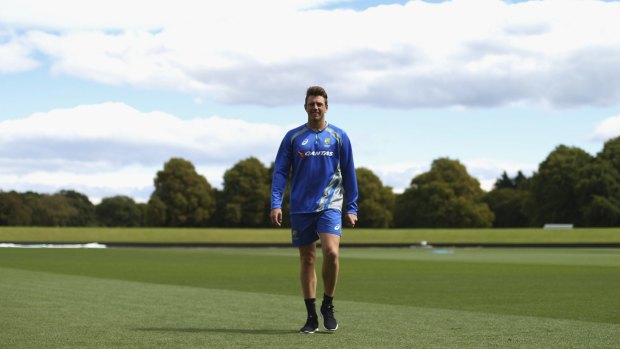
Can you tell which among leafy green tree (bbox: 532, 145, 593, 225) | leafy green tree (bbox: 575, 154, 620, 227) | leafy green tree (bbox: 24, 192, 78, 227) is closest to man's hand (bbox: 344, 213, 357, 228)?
leafy green tree (bbox: 575, 154, 620, 227)

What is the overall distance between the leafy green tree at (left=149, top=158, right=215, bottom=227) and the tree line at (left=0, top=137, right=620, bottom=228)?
124 mm

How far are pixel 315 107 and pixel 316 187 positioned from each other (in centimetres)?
75

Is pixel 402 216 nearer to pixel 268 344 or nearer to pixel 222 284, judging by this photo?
pixel 222 284

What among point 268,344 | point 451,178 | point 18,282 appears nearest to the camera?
point 268,344

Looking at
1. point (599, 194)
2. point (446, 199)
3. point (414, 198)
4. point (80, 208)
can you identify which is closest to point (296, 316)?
point (599, 194)

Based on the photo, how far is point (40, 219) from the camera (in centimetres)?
12800

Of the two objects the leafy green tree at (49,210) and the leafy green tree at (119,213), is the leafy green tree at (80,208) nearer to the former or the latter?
the leafy green tree at (49,210)

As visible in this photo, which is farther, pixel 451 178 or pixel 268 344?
pixel 451 178

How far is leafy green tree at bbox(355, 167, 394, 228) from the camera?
118m

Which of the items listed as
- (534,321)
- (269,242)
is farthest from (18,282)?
(269,242)

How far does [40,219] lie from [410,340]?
126 m

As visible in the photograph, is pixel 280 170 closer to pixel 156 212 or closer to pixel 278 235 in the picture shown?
pixel 278 235

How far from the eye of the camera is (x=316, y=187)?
28.2ft

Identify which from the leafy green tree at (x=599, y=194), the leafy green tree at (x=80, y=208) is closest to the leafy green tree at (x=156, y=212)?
the leafy green tree at (x=80, y=208)
